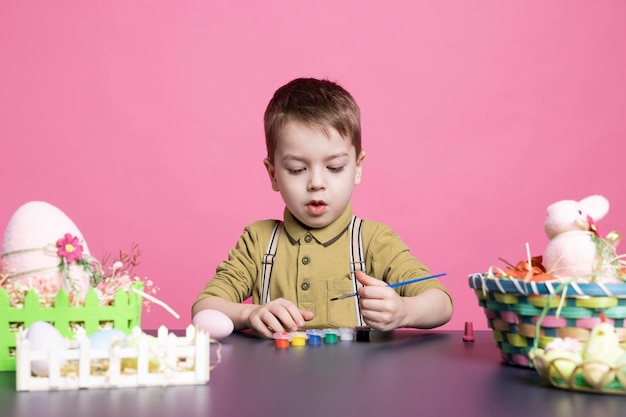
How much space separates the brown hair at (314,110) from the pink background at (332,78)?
3.13 feet

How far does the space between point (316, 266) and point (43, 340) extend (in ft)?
3.24

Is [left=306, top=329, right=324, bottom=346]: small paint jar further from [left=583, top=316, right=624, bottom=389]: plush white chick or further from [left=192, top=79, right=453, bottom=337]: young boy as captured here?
[left=583, top=316, right=624, bottom=389]: plush white chick

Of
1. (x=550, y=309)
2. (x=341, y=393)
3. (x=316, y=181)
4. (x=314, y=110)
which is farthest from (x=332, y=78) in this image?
(x=341, y=393)

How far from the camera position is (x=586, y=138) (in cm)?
295

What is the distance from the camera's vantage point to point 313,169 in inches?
71.2

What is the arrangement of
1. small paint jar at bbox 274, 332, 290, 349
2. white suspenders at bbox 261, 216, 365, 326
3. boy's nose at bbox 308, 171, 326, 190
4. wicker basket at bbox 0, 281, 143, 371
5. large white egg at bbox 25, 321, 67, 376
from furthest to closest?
white suspenders at bbox 261, 216, 365, 326, boy's nose at bbox 308, 171, 326, 190, small paint jar at bbox 274, 332, 290, 349, wicker basket at bbox 0, 281, 143, 371, large white egg at bbox 25, 321, 67, 376

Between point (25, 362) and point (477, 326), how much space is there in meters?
2.27

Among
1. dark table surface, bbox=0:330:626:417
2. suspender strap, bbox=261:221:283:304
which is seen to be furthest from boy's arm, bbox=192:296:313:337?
suspender strap, bbox=261:221:283:304

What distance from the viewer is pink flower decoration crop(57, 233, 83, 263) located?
1.11 m

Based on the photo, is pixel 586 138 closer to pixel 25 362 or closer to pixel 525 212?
pixel 525 212

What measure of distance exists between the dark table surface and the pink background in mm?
1763

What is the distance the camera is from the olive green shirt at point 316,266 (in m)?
1.87

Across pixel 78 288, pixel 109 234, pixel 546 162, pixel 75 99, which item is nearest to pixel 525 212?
pixel 546 162

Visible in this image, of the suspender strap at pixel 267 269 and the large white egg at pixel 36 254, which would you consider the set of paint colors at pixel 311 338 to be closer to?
the large white egg at pixel 36 254
